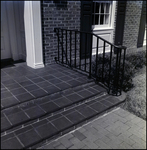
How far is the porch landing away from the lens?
2.39m

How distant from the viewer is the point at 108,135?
101 inches

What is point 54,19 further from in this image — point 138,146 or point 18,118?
point 138,146

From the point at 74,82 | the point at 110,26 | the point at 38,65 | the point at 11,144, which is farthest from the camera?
the point at 110,26

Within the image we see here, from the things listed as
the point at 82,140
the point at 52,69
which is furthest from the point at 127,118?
the point at 52,69

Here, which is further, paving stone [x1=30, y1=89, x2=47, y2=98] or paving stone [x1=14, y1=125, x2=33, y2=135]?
paving stone [x1=30, y1=89, x2=47, y2=98]

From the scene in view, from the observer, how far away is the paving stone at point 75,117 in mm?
2734

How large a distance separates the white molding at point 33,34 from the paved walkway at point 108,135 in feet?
6.92

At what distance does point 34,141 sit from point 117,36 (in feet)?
15.7

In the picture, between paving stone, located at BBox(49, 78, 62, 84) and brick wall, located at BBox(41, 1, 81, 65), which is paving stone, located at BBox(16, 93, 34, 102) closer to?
paving stone, located at BBox(49, 78, 62, 84)

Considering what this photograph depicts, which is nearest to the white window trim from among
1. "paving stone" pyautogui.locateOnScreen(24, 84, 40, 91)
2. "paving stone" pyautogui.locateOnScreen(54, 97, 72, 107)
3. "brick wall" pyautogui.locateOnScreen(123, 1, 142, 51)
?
"brick wall" pyautogui.locateOnScreen(123, 1, 142, 51)

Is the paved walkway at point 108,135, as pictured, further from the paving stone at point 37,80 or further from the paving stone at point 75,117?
the paving stone at point 37,80

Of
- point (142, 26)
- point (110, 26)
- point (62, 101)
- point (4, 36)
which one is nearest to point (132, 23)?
point (142, 26)

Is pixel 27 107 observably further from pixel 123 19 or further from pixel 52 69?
pixel 123 19

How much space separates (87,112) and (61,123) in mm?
512
